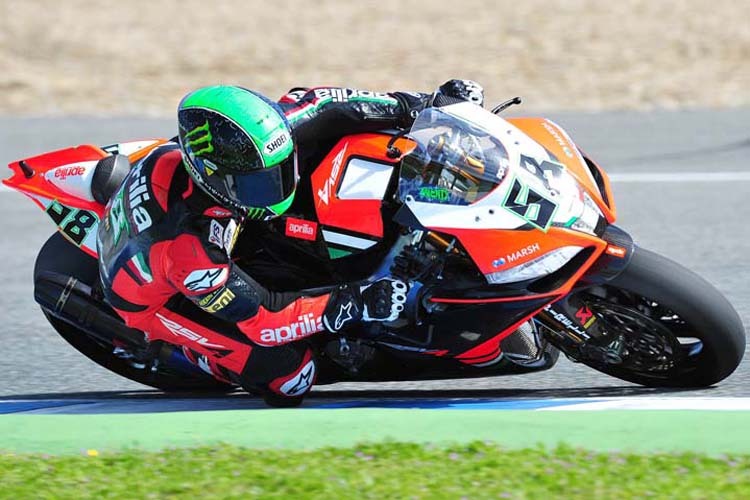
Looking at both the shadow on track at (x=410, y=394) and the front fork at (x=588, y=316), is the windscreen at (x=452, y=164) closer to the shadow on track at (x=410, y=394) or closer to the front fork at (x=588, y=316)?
the front fork at (x=588, y=316)

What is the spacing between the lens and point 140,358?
5.46 metres

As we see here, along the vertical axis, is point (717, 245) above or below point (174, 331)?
above

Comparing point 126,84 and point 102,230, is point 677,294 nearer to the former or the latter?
point 102,230

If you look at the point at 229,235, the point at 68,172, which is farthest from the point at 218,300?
the point at 68,172

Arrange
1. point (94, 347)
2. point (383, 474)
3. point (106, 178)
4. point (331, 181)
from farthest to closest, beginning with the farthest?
point (94, 347), point (106, 178), point (331, 181), point (383, 474)

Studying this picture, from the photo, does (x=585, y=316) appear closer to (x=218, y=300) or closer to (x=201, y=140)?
(x=218, y=300)

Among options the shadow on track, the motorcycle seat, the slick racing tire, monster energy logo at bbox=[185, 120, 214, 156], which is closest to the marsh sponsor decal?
the shadow on track

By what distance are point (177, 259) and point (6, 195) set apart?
4609 millimetres

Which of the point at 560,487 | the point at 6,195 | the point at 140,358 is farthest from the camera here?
the point at 6,195

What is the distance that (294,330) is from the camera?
15.8 feet

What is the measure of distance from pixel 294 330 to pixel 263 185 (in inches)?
25.1

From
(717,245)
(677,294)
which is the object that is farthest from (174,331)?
(717,245)

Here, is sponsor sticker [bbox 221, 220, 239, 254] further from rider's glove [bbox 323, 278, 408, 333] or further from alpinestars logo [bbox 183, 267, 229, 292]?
rider's glove [bbox 323, 278, 408, 333]

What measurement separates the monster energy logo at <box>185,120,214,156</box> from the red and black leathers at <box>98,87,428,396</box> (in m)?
0.23
